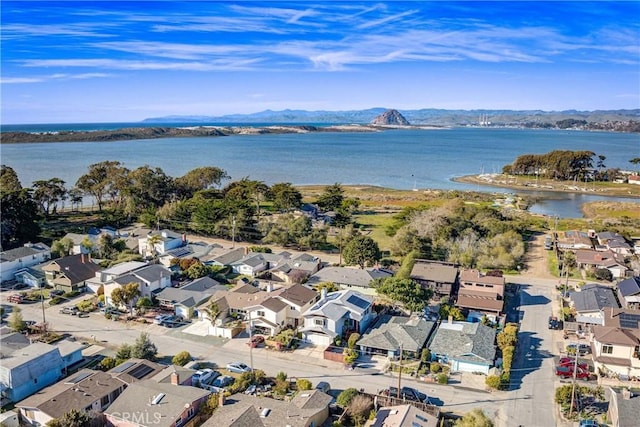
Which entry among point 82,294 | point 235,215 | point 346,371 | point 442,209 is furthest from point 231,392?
point 442,209

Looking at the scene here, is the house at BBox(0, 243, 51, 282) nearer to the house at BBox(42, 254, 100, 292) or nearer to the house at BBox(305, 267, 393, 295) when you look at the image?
the house at BBox(42, 254, 100, 292)

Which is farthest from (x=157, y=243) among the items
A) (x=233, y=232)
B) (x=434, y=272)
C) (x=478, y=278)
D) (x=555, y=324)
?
(x=555, y=324)

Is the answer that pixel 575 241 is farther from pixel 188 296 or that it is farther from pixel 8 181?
pixel 8 181

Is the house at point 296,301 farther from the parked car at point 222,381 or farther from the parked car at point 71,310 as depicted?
the parked car at point 71,310

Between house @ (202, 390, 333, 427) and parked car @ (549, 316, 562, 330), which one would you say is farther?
parked car @ (549, 316, 562, 330)

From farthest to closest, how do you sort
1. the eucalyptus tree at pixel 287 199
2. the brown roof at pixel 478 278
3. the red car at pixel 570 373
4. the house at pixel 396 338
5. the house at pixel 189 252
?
1. the eucalyptus tree at pixel 287 199
2. the house at pixel 189 252
3. the brown roof at pixel 478 278
4. the house at pixel 396 338
5. the red car at pixel 570 373

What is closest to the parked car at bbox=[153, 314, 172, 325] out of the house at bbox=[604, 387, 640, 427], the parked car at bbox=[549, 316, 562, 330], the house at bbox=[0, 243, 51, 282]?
the house at bbox=[0, 243, 51, 282]

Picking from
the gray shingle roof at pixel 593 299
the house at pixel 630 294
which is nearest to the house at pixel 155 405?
the gray shingle roof at pixel 593 299
